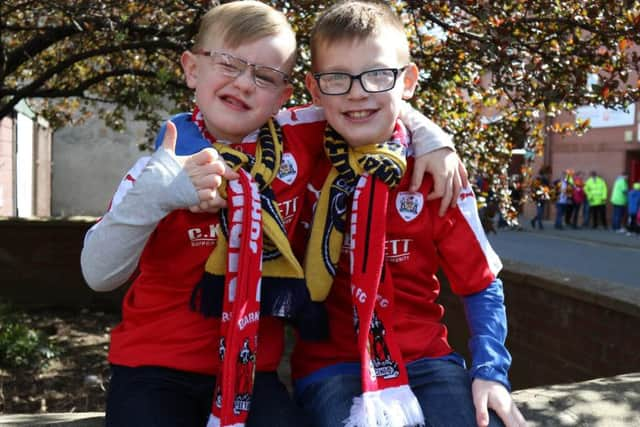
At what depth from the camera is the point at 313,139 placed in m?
2.47

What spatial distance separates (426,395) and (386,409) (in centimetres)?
18

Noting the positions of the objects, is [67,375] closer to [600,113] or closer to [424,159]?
[424,159]

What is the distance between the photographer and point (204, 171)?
2.02m

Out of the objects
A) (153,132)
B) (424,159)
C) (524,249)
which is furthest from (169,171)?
(524,249)

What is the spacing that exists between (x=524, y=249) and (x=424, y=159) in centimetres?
1498

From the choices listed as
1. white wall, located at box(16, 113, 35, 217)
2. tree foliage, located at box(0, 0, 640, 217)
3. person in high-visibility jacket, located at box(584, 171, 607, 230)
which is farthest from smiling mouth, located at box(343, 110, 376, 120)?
person in high-visibility jacket, located at box(584, 171, 607, 230)

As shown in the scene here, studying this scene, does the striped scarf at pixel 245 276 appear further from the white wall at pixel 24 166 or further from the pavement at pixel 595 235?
the pavement at pixel 595 235

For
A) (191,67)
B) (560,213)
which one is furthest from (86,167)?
(191,67)

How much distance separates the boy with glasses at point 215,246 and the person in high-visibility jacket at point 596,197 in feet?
71.1

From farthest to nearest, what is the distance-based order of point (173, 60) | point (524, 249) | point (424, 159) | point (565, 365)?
point (524, 249) < point (173, 60) < point (565, 365) < point (424, 159)

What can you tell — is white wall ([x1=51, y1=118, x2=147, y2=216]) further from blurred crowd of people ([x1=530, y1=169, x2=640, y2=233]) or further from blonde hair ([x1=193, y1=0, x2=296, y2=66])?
blonde hair ([x1=193, y1=0, x2=296, y2=66])

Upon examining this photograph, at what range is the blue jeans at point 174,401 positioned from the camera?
6.66ft

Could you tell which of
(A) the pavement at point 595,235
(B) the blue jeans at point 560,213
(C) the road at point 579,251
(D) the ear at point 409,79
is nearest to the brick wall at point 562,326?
(D) the ear at point 409,79

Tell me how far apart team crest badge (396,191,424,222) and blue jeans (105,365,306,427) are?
0.70 meters
